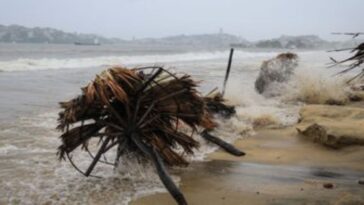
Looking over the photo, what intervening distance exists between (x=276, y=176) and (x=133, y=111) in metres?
2.07

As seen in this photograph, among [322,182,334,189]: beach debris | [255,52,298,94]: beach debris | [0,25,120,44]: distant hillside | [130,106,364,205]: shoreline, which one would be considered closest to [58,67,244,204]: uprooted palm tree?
[130,106,364,205]: shoreline

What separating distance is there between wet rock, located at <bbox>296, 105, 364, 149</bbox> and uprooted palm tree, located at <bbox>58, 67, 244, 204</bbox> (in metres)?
2.81

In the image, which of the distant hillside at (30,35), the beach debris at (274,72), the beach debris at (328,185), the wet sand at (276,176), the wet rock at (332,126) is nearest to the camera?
the wet sand at (276,176)

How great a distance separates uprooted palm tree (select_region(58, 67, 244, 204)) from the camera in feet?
20.4

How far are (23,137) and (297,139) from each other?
493 cm

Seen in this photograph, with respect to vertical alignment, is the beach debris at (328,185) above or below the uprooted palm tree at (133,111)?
below

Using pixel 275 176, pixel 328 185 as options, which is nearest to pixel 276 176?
pixel 275 176

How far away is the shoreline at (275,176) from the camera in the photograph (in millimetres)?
5816

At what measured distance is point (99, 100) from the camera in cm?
619

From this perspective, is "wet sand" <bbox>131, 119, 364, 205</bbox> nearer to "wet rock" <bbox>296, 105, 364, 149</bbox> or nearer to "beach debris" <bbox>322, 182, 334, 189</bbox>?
"beach debris" <bbox>322, 182, 334, 189</bbox>

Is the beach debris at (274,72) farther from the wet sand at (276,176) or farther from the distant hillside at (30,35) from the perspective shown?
the distant hillside at (30,35)

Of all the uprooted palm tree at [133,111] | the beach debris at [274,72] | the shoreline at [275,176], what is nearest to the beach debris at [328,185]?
the shoreline at [275,176]

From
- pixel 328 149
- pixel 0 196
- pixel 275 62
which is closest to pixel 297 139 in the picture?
pixel 328 149

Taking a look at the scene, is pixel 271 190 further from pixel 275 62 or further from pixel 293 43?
pixel 293 43
